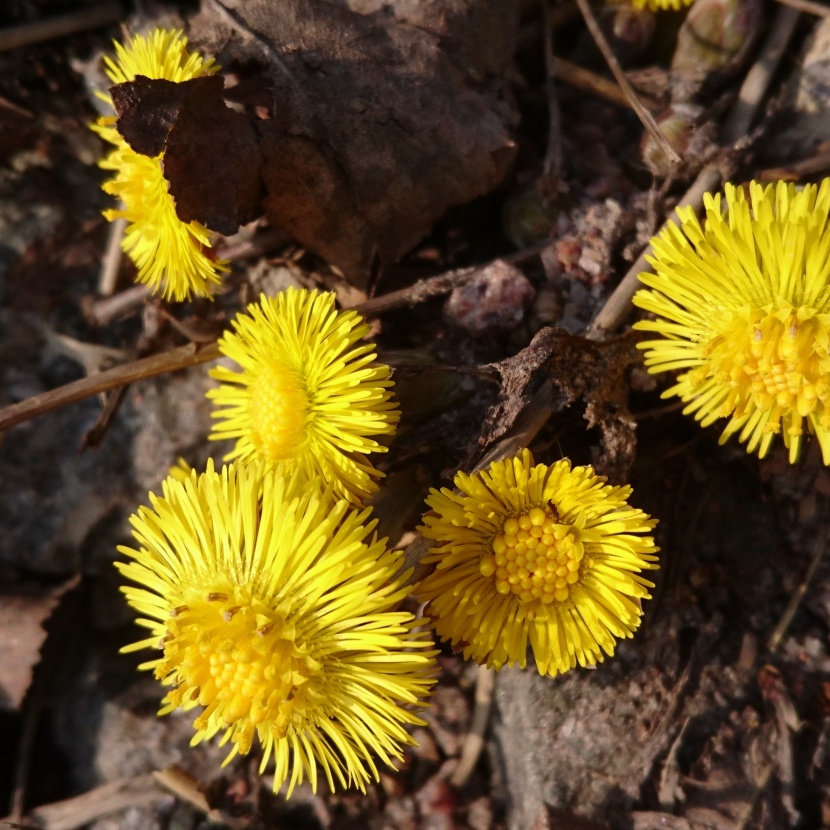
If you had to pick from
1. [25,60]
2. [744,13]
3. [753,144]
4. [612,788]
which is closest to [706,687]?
[612,788]

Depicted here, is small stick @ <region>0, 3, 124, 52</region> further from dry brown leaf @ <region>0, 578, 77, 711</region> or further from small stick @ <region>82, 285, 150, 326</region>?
dry brown leaf @ <region>0, 578, 77, 711</region>

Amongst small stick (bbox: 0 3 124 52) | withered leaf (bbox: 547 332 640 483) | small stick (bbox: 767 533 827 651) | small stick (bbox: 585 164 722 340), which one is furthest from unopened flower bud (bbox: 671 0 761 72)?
small stick (bbox: 0 3 124 52)

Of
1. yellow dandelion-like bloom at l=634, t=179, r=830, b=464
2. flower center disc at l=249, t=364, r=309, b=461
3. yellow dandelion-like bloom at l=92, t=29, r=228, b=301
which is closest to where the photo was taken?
yellow dandelion-like bloom at l=634, t=179, r=830, b=464

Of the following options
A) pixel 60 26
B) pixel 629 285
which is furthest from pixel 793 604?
pixel 60 26

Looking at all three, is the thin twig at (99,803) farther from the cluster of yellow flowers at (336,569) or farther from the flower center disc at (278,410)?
the flower center disc at (278,410)

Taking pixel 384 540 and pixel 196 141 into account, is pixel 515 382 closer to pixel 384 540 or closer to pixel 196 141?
pixel 384 540

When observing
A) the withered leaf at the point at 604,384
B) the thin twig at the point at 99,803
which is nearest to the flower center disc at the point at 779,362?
the withered leaf at the point at 604,384

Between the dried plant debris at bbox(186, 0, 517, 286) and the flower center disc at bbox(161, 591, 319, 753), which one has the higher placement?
the dried plant debris at bbox(186, 0, 517, 286)
